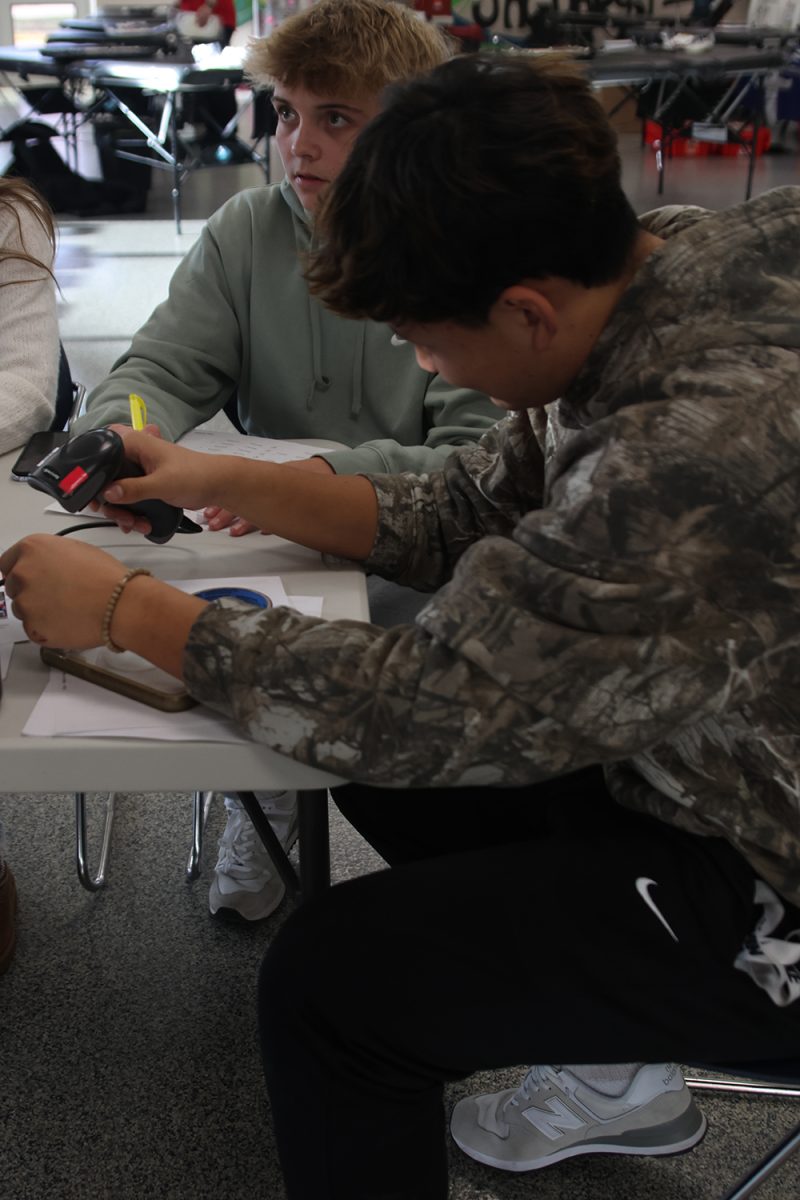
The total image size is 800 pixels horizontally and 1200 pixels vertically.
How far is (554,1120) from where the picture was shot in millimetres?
1374

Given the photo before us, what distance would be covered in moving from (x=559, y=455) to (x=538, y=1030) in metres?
0.45

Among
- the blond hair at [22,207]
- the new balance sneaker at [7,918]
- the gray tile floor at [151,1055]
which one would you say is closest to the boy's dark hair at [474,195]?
the gray tile floor at [151,1055]

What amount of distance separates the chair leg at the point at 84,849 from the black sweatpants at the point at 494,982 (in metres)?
0.86

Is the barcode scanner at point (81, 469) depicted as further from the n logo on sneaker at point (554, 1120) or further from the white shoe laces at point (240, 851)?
the n logo on sneaker at point (554, 1120)

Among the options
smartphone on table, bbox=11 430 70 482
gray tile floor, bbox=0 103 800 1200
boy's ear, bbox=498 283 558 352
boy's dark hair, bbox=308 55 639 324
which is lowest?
gray tile floor, bbox=0 103 800 1200

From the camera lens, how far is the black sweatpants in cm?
91

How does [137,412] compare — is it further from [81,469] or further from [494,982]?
[494,982]

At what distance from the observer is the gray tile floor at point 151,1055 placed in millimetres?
1371

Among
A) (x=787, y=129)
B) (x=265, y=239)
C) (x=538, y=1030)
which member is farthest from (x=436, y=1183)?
(x=787, y=129)

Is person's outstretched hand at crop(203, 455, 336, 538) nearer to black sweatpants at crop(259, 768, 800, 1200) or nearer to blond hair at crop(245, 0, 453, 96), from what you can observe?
black sweatpants at crop(259, 768, 800, 1200)

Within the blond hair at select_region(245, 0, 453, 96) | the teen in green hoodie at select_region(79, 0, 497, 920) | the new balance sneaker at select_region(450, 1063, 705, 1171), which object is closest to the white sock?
the new balance sneaker at select_region(450, 1063, 705, 1171)

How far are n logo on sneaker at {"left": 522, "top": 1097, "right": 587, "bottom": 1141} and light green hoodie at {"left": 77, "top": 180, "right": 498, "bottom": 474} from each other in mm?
883

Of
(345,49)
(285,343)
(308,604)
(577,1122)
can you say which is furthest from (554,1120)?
(345,49)

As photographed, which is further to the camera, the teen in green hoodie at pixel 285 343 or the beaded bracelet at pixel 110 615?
the teen in green hoodie at pixel 285 343
